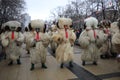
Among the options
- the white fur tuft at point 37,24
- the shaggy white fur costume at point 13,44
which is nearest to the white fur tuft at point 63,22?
the white fur tuft at point 37,24

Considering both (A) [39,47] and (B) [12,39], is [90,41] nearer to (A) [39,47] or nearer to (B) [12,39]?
(A) [39,47]

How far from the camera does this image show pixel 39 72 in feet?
26.5

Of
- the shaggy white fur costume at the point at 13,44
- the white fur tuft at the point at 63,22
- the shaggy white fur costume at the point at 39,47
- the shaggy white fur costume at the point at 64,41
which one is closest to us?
the shaggy white fur costume at the point at 39,47

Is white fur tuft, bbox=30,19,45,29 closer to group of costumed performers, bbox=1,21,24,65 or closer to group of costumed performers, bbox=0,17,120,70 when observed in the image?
group of costumed performers, bbox=0,17,120,70

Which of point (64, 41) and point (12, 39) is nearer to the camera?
point (64, 41)

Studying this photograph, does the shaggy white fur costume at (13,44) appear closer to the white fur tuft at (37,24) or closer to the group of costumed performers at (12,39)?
the group of costumed performers at (12,39)

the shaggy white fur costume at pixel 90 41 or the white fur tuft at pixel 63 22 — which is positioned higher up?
the white fur tuft at pixel 63 22

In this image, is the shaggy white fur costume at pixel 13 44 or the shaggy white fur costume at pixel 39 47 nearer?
the shaggy white fur costume at pixel 39 47

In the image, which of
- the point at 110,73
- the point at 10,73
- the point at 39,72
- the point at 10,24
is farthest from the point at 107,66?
the point at 10,24

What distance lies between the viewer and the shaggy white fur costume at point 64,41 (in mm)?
8492

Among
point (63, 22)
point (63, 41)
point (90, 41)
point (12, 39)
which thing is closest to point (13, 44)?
point (12, 39)

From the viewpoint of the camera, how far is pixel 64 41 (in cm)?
858

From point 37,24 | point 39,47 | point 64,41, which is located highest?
point 37,24

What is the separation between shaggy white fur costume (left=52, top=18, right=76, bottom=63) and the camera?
849 cm
